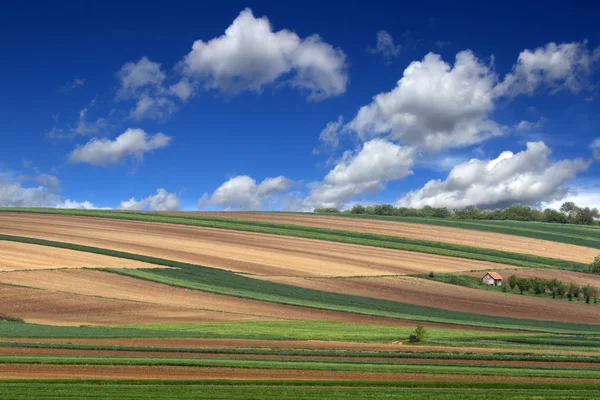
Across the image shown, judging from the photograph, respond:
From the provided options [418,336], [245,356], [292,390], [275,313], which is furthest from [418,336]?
[292,390]

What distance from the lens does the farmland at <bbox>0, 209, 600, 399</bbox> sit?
73.6 ft

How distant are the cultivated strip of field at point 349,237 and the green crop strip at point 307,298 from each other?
25.6 meters

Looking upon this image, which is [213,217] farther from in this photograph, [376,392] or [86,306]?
[376,392]

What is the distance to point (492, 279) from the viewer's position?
194 ft

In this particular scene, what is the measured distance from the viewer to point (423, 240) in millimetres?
82875

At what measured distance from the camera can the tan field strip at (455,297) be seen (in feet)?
159

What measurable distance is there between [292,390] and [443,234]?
72.6 metres

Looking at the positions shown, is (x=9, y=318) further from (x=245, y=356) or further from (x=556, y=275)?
(x=556, y=275)

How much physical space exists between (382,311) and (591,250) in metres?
Answer: 51.9

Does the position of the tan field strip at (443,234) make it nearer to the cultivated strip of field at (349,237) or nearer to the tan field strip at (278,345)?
the cultivated strip of field at (349,237)

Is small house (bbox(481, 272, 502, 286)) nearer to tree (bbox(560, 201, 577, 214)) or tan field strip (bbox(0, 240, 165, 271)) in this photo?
tan field strip (bbox(0, 240, 165, 271))

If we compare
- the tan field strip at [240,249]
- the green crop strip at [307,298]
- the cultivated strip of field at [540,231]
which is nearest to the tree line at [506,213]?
the cultivated strip of field at [540,231]

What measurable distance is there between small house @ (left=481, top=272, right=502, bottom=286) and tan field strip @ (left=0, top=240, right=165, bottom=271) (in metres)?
31.4

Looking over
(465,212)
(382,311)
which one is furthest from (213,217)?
(465,212)
